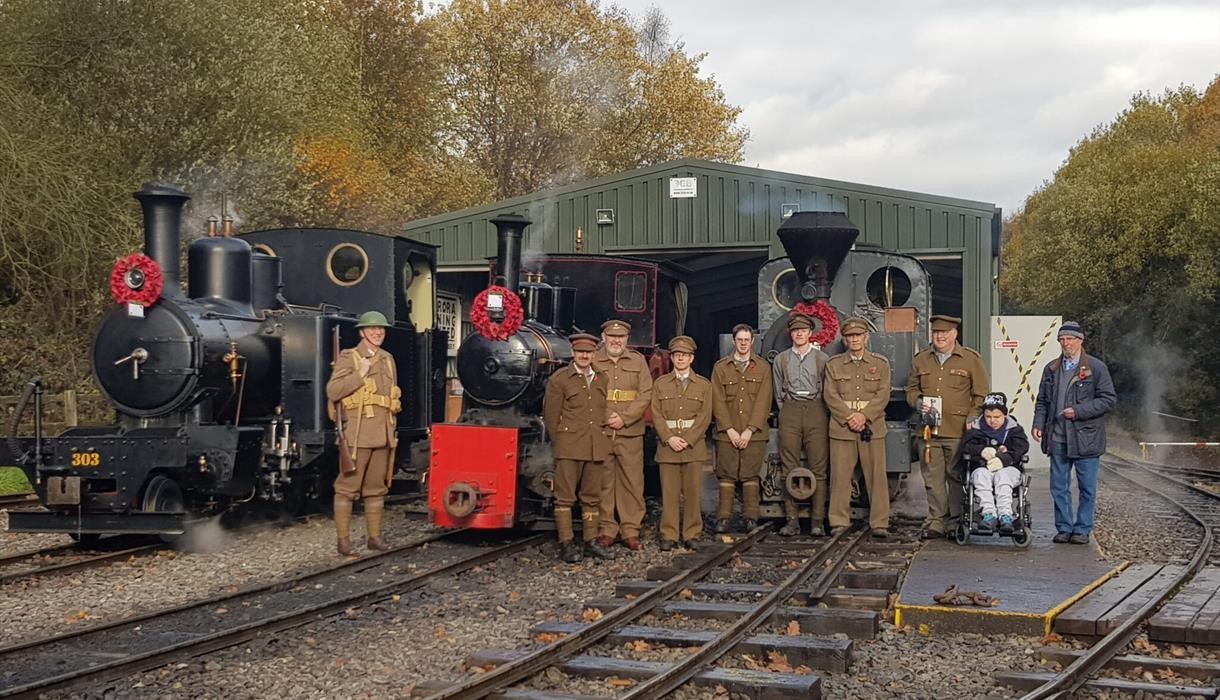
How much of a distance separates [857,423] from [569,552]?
96.1 inches

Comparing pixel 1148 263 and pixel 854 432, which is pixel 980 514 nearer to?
pixel 854 432

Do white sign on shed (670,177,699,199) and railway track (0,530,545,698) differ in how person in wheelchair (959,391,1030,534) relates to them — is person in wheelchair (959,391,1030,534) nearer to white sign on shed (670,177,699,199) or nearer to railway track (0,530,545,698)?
railway track (0,530,545,698)

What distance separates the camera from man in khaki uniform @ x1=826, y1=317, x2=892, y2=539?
367 inches

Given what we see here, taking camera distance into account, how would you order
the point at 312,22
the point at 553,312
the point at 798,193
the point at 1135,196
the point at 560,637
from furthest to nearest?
the point at 1135,196 < the point at 312,22 < the point at 798,193 < the point at 553,312 < the point at 560,637

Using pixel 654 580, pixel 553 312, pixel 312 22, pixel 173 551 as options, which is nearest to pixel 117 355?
pixel 173 551

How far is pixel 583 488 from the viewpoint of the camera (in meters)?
9.08

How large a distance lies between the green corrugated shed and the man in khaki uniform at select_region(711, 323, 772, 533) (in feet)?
24.2

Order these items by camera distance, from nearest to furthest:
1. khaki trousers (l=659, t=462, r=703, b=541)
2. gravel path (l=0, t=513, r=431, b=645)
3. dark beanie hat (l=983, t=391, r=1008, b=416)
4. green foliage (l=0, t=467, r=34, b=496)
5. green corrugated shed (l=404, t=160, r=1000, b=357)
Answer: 1. gravel path (l=0, t=513, r=431, b=645)
2. dark beanie hat (l=983, t=391, r=1008, b=416)
3. khaki trousers (l=659, t=462, r=703, b=541)
4. green foliage (l=0, t=467, r=34, b=496)
5. green corrugated shed (l=404, t=160, r=1000, b=357)

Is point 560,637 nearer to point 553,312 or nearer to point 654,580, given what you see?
point 654,580

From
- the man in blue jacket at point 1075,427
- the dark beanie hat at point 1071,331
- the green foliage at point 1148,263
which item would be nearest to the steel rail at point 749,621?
the man in blue jacket at point 1075,427

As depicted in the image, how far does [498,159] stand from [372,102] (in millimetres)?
4148

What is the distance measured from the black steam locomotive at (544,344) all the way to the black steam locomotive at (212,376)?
944mm

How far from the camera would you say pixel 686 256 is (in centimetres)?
1909

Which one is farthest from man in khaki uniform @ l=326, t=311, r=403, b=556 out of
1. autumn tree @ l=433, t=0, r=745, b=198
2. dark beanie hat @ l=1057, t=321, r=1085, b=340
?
autumn tree @ l=433, t=0, r=745, b=198
